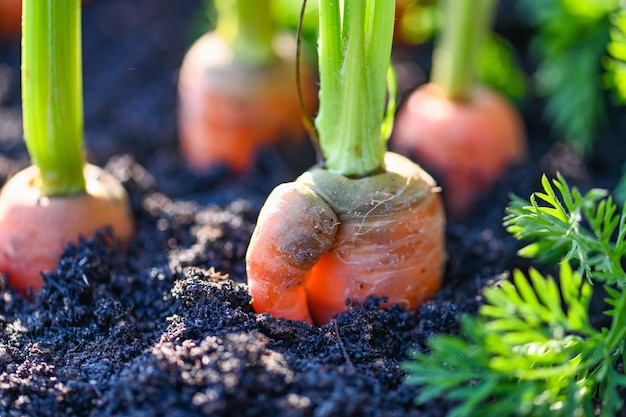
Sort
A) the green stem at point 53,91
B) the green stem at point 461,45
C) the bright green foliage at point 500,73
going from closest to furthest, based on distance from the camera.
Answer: the green stem at point 53,91 < the green stem at point 461,45 < the bright green foliage at point 500,73

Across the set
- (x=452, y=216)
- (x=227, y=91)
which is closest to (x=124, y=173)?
(x=227, y=91)

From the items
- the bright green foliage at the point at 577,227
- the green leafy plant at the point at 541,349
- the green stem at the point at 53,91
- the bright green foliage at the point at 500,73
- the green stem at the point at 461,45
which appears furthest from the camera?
the bright green foliage at the point at 500,73

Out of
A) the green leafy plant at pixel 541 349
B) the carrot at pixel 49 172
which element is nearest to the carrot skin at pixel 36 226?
the carrot at pixel 49 172

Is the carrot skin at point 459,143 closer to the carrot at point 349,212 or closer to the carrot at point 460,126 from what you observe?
the carrot at point 460,126

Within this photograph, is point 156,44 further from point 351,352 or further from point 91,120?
point 351,352

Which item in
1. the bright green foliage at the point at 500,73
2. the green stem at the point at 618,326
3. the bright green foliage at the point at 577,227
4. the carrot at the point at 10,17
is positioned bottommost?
the green stem at the point at 618,326

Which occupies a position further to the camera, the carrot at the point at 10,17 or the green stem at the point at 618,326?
the carrot at the point at 10,17

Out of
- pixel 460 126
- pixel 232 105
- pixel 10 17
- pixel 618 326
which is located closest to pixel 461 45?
pixel 460 126
